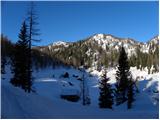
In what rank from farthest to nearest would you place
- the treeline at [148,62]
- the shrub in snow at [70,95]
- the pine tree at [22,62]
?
the treeline at [148,62], the shrub in snow at [70,95], the pine tree at [22,62]

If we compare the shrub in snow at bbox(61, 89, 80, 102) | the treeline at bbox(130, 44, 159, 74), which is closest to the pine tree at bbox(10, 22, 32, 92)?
the shrub in snow at bbox(61, 89, 80, 102)

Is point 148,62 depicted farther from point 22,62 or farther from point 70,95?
point 22,62

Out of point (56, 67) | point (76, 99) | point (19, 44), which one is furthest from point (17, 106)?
point (56, 67)

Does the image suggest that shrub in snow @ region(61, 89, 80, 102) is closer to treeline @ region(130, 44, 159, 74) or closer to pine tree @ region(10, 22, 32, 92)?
pine tree @ region(10, 22, 32, 92)

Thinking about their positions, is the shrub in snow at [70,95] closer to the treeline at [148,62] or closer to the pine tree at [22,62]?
the pine tree at [22,62]

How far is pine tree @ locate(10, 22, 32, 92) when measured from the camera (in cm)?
4286

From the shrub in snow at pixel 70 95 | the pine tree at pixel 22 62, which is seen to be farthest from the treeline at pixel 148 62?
the pine tree at pixel 22 62

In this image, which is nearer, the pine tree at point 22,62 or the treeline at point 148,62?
the pine tree at point 22,62

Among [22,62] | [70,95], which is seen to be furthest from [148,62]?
[22,62]

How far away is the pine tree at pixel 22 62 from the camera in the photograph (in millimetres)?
42856

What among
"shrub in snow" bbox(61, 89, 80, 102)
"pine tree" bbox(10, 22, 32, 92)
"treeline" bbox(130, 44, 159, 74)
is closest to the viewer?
"pine tree" bbox(10, 22, 32, 92)

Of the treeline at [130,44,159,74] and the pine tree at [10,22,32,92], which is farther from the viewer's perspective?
the treeline at [130,44,159,74]

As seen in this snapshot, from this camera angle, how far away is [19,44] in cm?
4688

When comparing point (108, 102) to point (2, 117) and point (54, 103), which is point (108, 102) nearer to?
point (54, 103)
